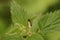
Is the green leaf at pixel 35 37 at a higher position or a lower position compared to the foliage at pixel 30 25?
lower

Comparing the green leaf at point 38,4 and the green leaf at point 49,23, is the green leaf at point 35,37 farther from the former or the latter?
the green leaf at point 38,4

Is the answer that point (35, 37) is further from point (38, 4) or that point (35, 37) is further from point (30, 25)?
point (38, 4)

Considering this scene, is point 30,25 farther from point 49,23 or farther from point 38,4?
point 38,4

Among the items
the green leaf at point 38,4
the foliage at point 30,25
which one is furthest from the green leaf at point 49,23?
the green leaf at point 38,4

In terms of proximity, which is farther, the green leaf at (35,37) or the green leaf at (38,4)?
the green leaf at (38,4)

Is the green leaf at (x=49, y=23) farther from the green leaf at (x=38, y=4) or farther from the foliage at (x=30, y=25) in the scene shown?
the green leaf at (x=38, y=4)

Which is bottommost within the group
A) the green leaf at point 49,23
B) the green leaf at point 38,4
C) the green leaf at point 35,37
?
the green leaf at point 35,37

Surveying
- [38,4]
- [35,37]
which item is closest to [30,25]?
[35,37]

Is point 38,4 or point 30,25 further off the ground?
point 38,4

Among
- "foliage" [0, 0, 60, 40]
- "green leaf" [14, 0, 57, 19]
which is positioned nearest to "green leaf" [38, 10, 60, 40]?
"foliage" [0, 0, 60, 40]

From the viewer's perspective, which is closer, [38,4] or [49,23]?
[49,23]

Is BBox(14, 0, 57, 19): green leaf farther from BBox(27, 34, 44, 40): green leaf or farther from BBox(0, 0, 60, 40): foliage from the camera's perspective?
BBox(27, 34, 44, 40): green leaf

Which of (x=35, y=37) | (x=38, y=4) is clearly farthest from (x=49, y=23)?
(x=38, y=4)
